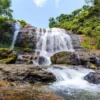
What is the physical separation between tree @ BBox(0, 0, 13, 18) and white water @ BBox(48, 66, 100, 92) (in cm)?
2642

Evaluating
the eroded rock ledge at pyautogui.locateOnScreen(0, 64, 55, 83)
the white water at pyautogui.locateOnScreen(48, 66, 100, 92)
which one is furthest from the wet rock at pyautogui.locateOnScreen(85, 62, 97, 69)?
the eroded rock ledge at pyautogui.locateOnScreen(0, 64, 55, 83)

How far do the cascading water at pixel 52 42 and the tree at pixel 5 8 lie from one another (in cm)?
1045

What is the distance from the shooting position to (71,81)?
15578 mm

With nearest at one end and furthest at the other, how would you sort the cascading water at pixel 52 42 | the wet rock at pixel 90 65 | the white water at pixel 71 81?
the white water at pixel 71 81 < the wet rock at pixel 90 65 < the cascading water at pixel 52 42

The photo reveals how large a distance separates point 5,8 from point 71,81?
29408 millimetres

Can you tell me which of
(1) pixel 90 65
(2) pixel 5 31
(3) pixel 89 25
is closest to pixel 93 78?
(1) pixel 90 65

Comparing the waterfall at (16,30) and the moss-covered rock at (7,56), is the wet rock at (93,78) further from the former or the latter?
the waterfall at (16,30)

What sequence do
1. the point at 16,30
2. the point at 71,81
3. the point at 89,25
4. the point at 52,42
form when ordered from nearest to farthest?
the point at 71,81, the point at 52,42, the point at 16,30, the point at 89,25

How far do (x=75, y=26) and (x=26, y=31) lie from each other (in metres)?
11.3

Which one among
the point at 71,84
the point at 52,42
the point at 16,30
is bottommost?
the point at 71,84

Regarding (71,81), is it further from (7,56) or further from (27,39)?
(27,39)

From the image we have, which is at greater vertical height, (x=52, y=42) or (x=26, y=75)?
(x=52, y=42)

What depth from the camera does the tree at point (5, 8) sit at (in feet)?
134

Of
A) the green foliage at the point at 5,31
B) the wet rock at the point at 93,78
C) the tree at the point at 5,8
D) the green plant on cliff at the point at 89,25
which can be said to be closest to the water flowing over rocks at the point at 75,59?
the wet rock at the point at 93,78
